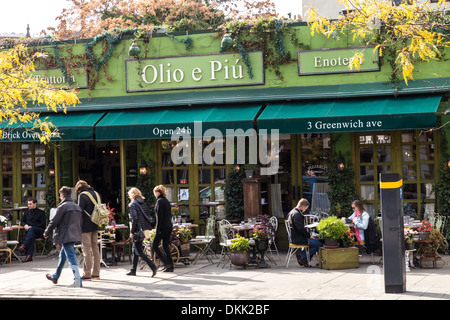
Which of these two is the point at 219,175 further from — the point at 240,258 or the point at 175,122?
the point at 240,258

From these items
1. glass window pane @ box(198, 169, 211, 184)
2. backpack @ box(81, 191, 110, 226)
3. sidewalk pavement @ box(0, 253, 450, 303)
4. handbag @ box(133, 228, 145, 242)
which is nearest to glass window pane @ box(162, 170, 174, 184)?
glass window pane @ box(198, 169, 211, 184)

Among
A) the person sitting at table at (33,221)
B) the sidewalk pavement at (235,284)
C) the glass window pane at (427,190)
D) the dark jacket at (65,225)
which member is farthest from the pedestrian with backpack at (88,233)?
the glass window pane at (427,190)

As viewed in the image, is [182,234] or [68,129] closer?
[182,234]

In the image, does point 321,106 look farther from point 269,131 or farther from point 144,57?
point 144,57

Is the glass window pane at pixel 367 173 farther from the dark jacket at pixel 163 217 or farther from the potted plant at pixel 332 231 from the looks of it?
the dark jacket at pixel 163 217

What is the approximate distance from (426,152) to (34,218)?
9441 mm

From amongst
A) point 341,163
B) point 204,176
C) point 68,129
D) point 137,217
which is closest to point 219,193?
point 204,176

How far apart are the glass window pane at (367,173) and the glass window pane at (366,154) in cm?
19

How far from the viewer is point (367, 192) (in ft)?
52.2

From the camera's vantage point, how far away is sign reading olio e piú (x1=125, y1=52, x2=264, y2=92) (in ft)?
53.7

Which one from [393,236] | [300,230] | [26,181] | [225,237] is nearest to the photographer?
[393,236]

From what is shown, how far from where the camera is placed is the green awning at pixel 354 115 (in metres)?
14.1

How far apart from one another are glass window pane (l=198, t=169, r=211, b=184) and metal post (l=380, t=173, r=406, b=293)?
24.5ft
